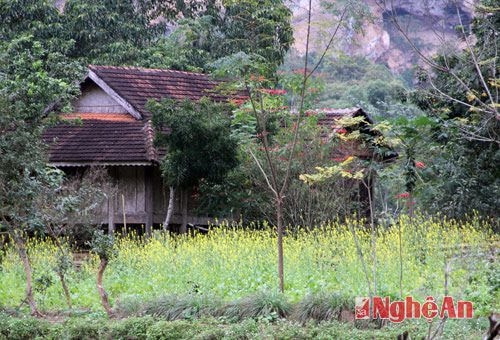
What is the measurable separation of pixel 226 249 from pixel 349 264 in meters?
2.18

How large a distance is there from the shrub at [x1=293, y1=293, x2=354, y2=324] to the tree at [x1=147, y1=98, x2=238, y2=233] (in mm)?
8596

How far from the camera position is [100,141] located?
19.7 meters

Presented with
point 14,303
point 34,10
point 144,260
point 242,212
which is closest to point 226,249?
point 144,260

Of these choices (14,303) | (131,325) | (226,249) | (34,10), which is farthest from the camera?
(34,10)

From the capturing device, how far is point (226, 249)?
41.1ft

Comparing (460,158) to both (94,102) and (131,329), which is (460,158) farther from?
(94,102)

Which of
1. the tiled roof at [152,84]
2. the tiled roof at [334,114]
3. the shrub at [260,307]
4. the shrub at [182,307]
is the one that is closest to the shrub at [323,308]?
the shrub at [260,307]

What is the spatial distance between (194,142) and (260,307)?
8.66 metres

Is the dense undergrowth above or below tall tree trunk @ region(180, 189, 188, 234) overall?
below

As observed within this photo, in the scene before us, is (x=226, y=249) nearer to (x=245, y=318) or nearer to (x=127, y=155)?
(x=245, y=318)

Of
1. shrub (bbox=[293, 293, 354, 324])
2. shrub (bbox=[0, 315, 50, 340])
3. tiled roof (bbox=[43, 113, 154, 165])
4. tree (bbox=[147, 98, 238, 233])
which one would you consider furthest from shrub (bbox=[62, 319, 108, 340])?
tiled roof (bbox=[43, 113, 154, 165])

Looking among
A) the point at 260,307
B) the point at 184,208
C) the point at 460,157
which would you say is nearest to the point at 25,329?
the point at 260,307

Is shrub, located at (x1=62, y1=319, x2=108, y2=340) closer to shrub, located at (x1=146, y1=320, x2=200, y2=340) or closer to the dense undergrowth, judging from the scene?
the dense undergrowth

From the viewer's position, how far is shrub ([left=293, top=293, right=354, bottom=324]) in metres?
8.70
